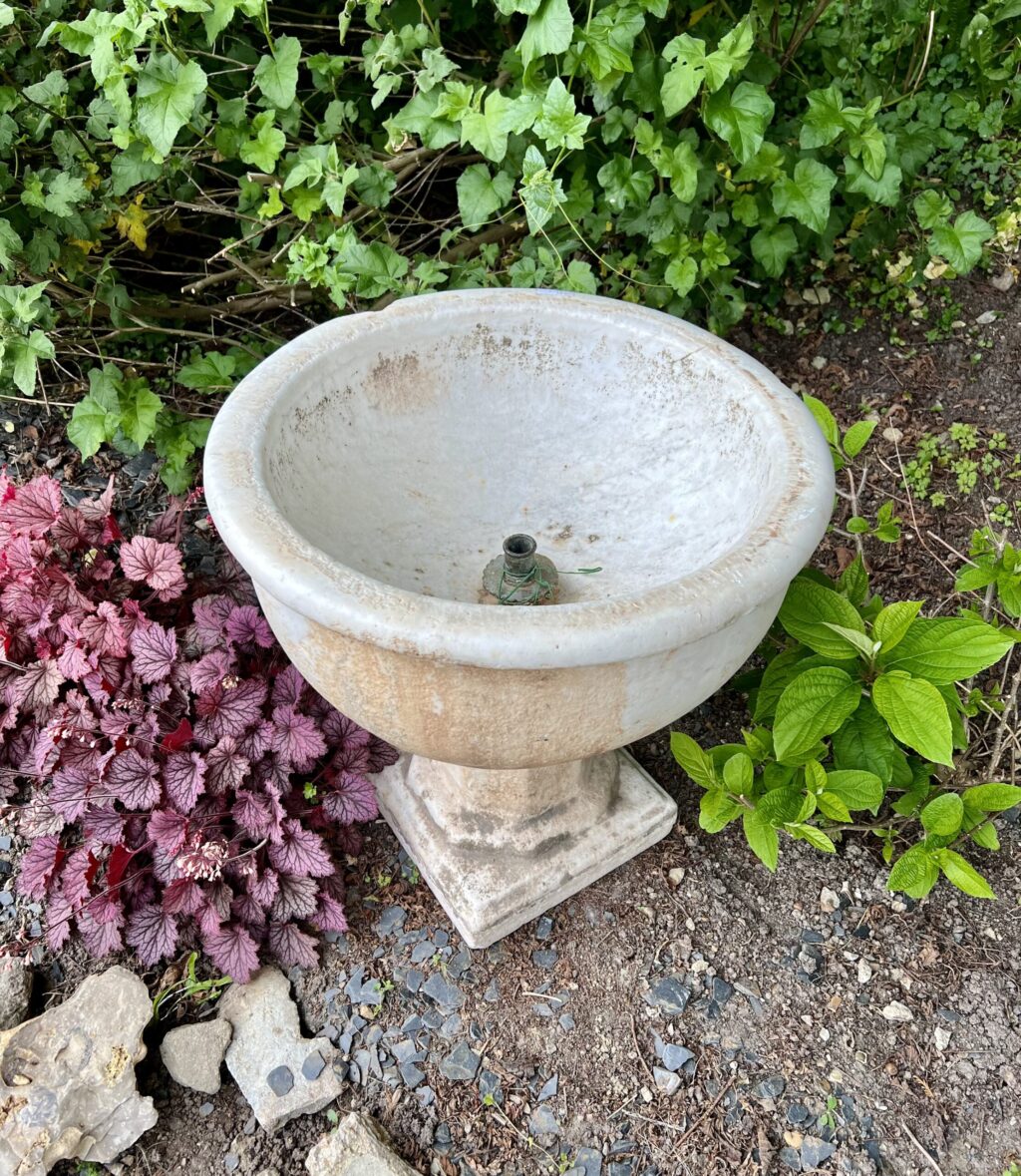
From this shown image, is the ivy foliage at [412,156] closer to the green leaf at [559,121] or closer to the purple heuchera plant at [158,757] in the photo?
the green leaf at [559,121]

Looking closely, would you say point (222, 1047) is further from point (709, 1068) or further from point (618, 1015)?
point (709, 1068)

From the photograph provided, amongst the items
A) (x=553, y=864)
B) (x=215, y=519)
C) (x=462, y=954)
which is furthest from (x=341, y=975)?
(x=215, y=519)

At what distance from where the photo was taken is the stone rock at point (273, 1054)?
6.31ft

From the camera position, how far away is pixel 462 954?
2.15 m

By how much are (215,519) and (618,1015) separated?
138 cm

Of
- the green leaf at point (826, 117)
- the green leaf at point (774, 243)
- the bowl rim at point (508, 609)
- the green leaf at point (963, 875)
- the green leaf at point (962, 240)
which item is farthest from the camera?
the green leaf at point (774, 243)

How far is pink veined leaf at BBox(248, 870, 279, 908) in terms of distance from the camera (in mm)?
2107

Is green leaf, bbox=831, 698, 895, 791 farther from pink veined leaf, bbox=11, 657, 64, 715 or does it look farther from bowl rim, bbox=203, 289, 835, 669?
pink veined leaf, bbox=11, 657, 64, 715

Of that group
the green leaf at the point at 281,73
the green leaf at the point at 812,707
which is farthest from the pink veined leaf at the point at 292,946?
the green leaf at the point at 281,73

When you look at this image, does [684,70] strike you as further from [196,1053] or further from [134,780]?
[196,1053]

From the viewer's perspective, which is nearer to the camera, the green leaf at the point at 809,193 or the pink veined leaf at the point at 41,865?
the pink veined leaf at the point at 41,865

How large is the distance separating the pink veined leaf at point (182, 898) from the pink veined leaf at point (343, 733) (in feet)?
1.49

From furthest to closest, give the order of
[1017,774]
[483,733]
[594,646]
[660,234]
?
1. [660,234]
2. [1017,774]
3. [483,733]
4. [594,646]

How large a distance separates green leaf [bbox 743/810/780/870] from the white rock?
50 cm
